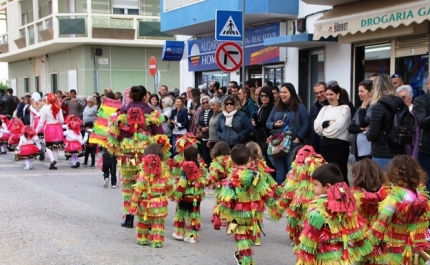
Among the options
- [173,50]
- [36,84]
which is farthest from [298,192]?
[36,84]

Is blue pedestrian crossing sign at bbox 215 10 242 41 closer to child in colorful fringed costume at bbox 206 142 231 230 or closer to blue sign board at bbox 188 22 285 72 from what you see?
blue sign board at bbox 188 22 285 72

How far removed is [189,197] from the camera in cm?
741

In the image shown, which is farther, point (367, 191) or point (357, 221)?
point (367, 191)

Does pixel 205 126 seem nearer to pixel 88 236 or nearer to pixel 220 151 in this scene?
pixel 220 151

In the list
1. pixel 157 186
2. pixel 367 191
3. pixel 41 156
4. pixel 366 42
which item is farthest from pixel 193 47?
pixel 367 191

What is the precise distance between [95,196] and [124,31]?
21.6 meters

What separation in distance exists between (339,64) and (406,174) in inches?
362

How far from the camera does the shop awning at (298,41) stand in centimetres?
1373

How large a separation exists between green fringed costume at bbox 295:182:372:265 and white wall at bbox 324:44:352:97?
30.9 ft

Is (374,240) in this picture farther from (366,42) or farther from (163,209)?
(366,42)

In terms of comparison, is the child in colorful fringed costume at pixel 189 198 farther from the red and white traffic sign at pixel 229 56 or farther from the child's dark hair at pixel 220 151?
the red and white traffic sign at pixel 229 56

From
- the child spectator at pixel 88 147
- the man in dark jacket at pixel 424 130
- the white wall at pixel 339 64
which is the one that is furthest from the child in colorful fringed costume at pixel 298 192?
the child spectator at pixel 88 147

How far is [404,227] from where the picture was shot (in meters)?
4.96

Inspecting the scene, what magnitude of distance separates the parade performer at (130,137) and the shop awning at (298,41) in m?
6.68
